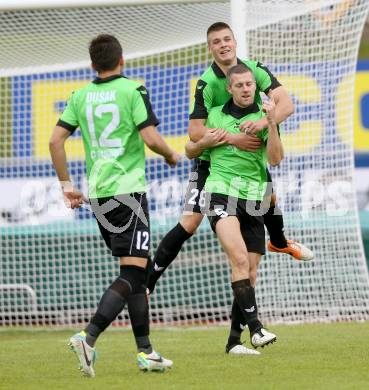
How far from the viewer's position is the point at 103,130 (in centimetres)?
669

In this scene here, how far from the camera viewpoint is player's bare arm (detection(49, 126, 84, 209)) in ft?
22.5

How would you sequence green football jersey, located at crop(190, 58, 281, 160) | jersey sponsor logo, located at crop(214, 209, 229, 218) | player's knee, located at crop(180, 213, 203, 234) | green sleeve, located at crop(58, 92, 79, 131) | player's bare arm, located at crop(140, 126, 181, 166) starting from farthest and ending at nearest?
player's knee, located at crop(180, 213, 203, 234), green football jersey, located at crop(190, 58, 281, 160), jersey sponsor logo, located at crop(214, 209, 229, 218), green sleeve, located at crop(58, 92, 79, 131), player's bare arm, located at crop(140, 126, 181, 166)

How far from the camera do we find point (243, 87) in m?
7.46

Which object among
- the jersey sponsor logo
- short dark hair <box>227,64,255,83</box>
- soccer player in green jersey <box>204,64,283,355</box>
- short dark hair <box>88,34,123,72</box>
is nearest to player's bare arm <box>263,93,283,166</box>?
soccer player in green jersey <box>204,64,283,355</box>

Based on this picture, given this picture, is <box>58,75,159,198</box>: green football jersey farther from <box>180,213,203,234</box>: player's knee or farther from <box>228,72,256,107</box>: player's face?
<box>180,213,203,234</box>: player's knee

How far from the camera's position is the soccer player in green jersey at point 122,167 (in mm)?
6609

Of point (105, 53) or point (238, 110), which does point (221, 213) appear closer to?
point (238, 110)

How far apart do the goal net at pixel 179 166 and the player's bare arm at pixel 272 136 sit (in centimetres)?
356

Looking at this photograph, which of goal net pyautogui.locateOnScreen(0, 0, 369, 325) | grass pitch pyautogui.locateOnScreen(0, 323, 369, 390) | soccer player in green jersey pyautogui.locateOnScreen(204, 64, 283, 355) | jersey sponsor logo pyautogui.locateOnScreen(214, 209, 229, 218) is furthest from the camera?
goal net pyautogui.locateOnScreen(0, 0, 369, 325)

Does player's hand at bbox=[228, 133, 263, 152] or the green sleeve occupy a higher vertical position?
the green sleeve

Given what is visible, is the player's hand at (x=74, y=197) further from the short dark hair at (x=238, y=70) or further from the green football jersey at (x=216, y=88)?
the short dark hair at (x=238, y=70)

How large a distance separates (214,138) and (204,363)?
1559 mm

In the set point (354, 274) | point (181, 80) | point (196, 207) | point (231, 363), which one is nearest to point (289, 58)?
point (181, 80)

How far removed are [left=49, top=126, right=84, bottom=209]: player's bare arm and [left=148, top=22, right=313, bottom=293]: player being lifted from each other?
114 centimetres
